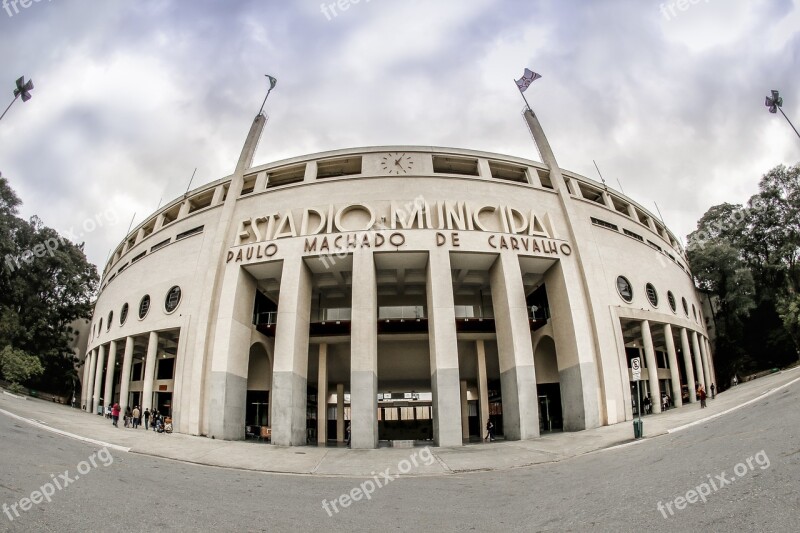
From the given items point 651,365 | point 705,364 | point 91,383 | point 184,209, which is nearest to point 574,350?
point 651,365

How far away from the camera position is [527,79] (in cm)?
3172

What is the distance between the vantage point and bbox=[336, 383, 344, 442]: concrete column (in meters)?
31.3

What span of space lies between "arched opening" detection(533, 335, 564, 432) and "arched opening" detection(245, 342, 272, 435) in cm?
2092

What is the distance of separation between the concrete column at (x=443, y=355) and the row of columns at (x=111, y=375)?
2123cm

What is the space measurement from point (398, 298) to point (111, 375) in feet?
84.7

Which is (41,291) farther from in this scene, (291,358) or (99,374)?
(291,358)

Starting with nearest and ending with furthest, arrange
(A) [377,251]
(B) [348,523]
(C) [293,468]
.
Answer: (B) [348,523] < (C) [293,468] < (A) [377,251]

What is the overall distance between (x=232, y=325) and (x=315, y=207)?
31.1 ft

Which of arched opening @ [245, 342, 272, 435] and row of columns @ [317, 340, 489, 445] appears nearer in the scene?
row of columns @ [317, 340, 489, 445]

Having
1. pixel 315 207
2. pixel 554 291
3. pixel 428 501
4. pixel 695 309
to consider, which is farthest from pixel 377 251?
pixel 695 309

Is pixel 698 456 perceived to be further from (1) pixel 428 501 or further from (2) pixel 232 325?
(2) pixel 232 325

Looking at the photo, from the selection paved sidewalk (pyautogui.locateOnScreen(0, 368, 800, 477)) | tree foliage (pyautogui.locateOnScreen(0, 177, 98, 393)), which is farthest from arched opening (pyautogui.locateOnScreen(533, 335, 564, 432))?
tree foliage (pyautogui.locateOnScreen(0, 177, 98, 393))

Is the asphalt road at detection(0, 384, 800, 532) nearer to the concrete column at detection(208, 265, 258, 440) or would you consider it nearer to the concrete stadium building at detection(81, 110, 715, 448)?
the concrete column at detection(208, 265, 258, 440)

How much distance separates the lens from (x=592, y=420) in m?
23.1
